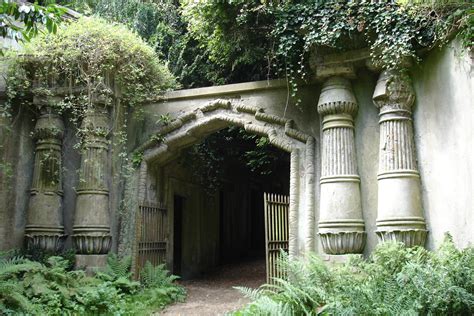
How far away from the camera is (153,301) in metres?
8.02

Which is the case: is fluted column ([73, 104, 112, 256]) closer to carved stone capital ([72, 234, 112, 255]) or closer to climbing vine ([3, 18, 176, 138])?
carved stone capital ([72, 234, 112, 255])

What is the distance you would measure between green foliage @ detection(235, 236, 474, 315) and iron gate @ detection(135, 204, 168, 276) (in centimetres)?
333

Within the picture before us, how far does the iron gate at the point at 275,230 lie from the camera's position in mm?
8102

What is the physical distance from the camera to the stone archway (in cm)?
794

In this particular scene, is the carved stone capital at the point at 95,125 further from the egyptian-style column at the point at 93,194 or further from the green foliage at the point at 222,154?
the green foliage at the point at 222,154

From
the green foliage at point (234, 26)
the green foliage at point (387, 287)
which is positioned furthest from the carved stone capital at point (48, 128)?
the green foliage at point (387, 287)

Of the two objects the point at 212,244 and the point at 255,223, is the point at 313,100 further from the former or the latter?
the point at 255,223

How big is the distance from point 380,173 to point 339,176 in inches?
23.3

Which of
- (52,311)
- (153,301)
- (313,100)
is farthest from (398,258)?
(52,311)

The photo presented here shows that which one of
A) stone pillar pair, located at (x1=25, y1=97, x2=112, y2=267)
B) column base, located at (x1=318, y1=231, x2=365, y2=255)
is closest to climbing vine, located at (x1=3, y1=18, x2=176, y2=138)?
stone pillar pair, located at (x1=25, y1=97, x2=112, y2=267)

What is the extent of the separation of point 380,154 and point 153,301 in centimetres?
424

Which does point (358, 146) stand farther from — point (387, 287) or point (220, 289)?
point (220, 289)

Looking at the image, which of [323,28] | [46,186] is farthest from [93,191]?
[323,28]

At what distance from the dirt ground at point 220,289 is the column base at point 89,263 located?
1460mm
